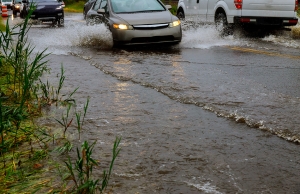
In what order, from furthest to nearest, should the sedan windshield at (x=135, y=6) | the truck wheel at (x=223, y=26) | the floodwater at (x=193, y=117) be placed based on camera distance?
the truck wheel at (x=223, y=26) < the sedan windshield at (x=135, y=6) < the floodwater at (x=193, y=117)

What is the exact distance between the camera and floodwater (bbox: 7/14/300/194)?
3.63m

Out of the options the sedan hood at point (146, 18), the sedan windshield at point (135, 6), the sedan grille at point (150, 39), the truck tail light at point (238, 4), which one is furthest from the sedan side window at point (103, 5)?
the truck tail light at point (238, 4)

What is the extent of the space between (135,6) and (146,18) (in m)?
1.18

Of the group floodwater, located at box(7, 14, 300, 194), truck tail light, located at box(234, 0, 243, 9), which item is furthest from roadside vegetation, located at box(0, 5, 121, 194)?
truck tail light, located at box(234, 0, 243, 9)

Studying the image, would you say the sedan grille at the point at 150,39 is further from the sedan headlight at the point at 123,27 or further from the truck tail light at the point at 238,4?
the truck tail light at the point at 238,4

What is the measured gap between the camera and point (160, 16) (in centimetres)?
1230

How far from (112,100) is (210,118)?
142 cm

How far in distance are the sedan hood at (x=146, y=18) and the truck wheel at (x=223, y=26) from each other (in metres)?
2.95

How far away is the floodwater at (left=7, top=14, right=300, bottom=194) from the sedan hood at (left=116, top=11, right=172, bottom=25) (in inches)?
44.2

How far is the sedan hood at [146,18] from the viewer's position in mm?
12000

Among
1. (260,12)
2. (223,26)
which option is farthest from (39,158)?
(223,26)

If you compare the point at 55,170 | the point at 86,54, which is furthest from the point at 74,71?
the point at 55,170

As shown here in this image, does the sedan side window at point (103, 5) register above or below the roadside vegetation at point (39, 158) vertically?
above

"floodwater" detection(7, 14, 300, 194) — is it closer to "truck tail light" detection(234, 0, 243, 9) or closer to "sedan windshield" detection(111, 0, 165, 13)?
"sedan windshield" detection(111, 0, 165, 13)
